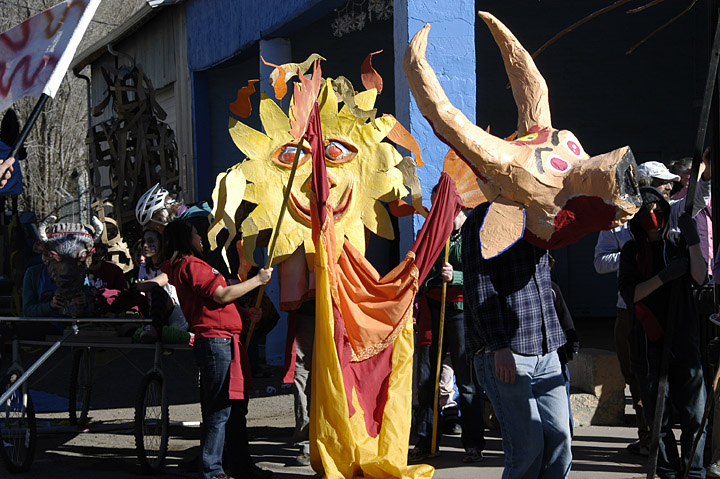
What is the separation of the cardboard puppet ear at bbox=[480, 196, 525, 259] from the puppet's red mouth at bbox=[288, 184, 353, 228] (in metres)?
2.14

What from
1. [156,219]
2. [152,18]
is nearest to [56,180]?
[152,18]

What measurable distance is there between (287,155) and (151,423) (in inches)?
86.2

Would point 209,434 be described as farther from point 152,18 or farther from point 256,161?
point 152,18

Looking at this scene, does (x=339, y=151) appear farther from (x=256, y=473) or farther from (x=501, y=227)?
(x=501, y=227)

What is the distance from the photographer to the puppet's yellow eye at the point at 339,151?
650cm

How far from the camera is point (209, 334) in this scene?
5812mm

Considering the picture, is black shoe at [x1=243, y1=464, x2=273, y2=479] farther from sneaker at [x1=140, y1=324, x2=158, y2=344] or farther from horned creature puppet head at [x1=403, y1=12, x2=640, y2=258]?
horned creature puppet head at [x1=403, y1=12, x2=640, y2=258]

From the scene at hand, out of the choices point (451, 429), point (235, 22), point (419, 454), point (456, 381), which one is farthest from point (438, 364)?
point (235, 22)

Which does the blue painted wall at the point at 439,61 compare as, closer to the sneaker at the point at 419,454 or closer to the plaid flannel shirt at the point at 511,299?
the sneaker at the point at 419,454

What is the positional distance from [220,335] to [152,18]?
10.3 metres

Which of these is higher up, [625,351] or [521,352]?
[521,352]

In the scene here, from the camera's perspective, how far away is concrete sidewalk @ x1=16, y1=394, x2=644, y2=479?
20.6 feet

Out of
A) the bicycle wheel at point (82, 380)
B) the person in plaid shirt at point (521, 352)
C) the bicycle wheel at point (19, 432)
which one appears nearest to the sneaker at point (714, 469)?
the person in plaid shirt at point (521, 352)

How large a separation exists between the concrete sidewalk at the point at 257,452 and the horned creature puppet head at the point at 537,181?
2405mm
